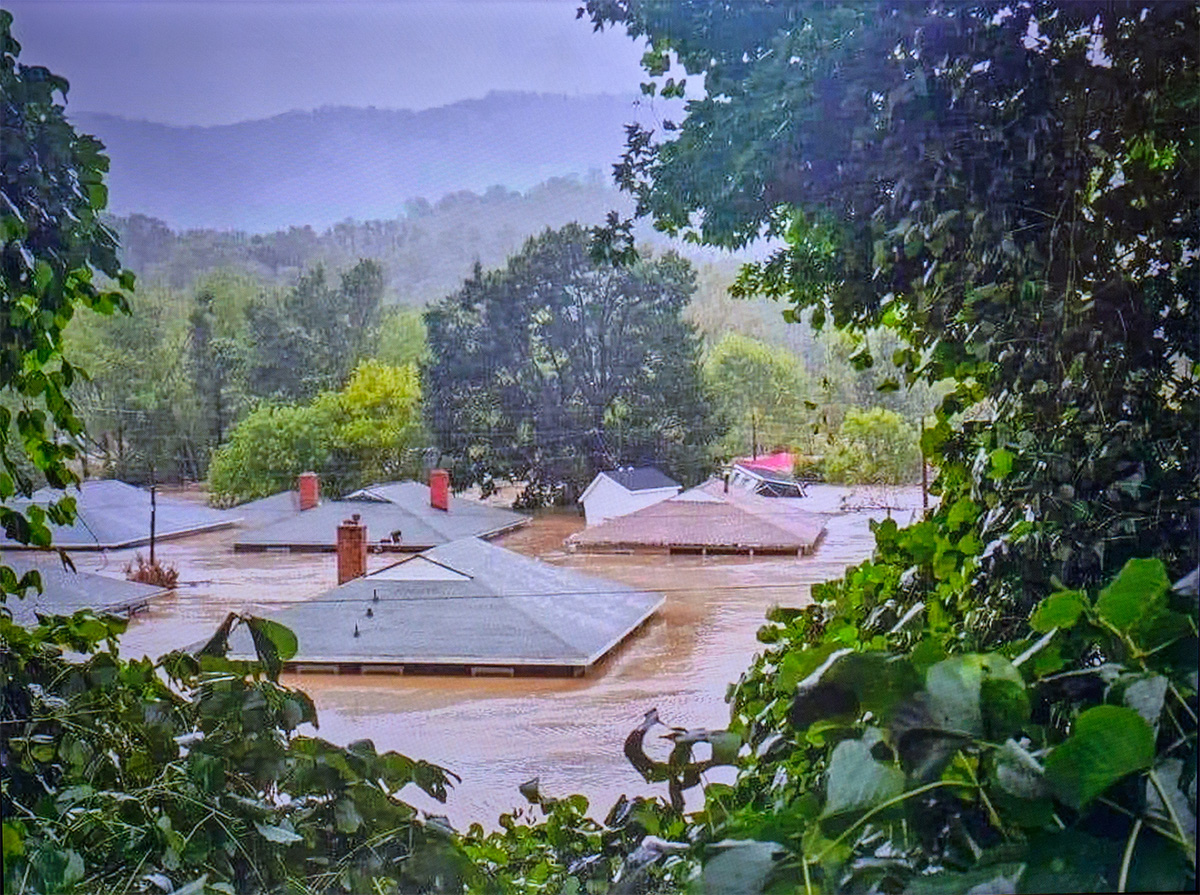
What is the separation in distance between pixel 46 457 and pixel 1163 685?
1.26m

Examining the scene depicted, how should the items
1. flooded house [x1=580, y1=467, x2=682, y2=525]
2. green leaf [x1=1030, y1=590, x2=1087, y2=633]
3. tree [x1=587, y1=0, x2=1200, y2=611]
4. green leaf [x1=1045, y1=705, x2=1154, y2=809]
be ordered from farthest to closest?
flooded house [x1=580, y1=467, x2=682, y2=525]
tree [x1=587, y1=0, x2=1200, y2=611]
green leaf [x1=1030, y1=590, x2=1087, y2=633]
green leaf [x1=1045, y1=705, x2=1154, y2=809]

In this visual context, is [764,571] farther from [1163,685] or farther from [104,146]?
[104,146]

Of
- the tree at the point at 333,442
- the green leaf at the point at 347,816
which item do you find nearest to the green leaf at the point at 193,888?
the green leaf at the point at 347,816

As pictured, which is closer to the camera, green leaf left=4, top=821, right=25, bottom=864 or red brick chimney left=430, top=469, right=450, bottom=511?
green leaf left=4, top=821, right=25, bottom=864

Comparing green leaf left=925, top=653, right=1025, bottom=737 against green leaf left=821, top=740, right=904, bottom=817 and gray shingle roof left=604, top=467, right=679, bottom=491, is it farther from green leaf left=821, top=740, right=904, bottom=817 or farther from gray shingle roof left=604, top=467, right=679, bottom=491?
gray shingle roof left=604, top=467, right=679, bottom=491

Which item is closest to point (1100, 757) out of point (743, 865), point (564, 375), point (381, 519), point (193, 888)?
point (743, 865)

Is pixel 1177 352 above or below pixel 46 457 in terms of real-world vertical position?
above

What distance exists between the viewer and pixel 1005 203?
1.36 meters

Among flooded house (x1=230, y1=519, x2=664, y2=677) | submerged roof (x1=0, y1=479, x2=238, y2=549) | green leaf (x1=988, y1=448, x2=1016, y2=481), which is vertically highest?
green leaf (x1=988, y1=448, x2=1016, y2=481)

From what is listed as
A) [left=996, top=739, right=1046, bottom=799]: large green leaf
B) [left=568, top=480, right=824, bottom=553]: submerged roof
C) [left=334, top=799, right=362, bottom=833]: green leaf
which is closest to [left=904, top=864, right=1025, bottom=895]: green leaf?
[left=996, top=739, right=1046, bottom=799]: large green leaf

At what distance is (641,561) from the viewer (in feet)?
4.83

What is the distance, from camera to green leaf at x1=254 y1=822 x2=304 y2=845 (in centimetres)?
141

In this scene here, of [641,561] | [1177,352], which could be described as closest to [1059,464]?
[1177,352]

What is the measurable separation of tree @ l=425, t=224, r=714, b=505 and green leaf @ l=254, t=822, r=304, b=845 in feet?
1.48
